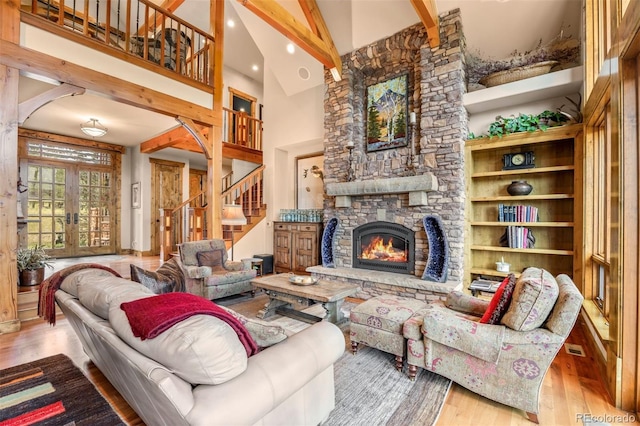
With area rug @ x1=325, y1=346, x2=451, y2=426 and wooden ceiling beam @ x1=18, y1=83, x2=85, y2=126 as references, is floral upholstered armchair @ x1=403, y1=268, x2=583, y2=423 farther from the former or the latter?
wooden ceiling beam @ x1=18, y1=83, x2=85, y2=126

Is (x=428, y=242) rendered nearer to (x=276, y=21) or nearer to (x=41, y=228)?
(x=276, y=21)

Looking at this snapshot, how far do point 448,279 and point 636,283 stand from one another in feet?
7.23

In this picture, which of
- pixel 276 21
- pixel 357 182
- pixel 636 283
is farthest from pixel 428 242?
pixel 276 21

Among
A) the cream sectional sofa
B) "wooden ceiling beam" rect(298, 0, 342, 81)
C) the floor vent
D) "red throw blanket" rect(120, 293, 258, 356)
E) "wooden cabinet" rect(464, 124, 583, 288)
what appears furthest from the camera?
"wooden ceiling beam" rect(298, 0, 342, 81)

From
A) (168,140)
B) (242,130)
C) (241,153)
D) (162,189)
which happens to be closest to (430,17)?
(241,153)

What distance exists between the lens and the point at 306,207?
6.66 meters

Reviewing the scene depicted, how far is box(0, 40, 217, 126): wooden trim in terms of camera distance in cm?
319

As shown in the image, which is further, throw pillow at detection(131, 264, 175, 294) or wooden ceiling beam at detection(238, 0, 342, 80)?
wooden ceiling beam at detection(238, 0, 342, 80)

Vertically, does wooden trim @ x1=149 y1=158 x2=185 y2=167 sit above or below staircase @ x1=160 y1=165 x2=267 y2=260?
above

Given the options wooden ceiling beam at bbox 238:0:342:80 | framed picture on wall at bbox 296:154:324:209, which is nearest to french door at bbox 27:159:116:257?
framed picture on wall at bbox 296:154:324:209

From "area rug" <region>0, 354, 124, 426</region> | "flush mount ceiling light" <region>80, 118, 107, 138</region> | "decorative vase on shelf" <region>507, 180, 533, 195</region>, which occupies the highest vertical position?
"flush mount ceiling light" <region>80, 118, 107, 138</region>

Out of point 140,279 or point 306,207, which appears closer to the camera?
point 140,279

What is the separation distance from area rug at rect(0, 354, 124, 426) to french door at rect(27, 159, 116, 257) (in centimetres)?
595

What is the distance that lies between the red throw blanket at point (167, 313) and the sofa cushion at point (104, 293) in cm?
23
